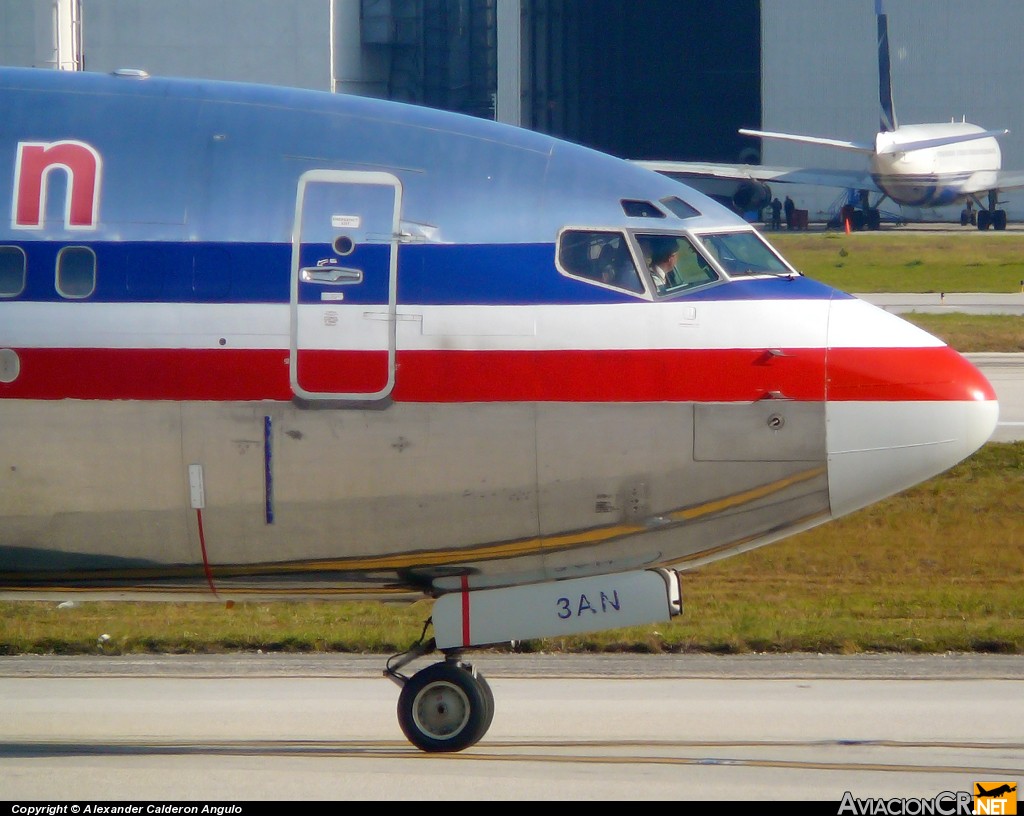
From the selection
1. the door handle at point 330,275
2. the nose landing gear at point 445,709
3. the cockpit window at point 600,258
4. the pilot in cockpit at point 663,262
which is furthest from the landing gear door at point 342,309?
the nose landing gear at point 445,709

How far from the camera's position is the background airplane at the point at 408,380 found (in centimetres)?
737

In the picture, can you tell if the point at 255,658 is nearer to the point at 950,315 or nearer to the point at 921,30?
the point at 950,315

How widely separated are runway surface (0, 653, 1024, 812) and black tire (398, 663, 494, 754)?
0.21m

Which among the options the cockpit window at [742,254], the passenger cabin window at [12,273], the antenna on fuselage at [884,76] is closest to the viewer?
the passenger cabin window at [12,273]

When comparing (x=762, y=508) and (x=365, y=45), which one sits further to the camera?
(x=365, y=45)

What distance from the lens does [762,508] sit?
7.50 meters

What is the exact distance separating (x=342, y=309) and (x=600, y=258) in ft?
4.79

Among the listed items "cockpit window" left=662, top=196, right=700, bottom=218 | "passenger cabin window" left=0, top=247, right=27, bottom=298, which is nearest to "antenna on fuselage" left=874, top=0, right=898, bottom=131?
"cockpit window" left=662, top=196, right=700, bottom=218

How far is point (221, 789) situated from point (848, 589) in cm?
814

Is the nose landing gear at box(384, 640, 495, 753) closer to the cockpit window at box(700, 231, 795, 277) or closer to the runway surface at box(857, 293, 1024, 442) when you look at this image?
the cockpit window at box(700, 231, 795, 277)

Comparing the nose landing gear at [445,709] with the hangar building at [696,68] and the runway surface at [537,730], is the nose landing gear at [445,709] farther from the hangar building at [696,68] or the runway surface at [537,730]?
the hangar building at [696,68]


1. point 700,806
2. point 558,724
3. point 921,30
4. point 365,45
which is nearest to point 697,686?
point 558,724

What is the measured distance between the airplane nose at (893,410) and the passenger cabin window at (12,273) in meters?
4.42

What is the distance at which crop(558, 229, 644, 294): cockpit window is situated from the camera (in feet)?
24.7
